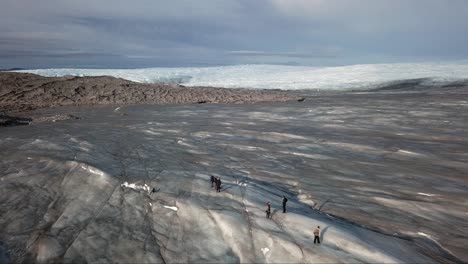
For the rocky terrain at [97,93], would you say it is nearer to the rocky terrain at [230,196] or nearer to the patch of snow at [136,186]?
the rocky terrain at [230,196]

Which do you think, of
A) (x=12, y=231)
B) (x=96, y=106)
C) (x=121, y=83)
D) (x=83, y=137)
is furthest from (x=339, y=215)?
(x=121, y=83)

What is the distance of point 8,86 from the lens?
184 ft

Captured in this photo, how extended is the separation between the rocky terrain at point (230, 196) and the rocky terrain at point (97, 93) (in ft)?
87.1

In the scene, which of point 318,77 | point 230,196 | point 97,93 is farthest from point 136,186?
point 318,77

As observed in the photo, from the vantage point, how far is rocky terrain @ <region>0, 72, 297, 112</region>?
180 feet

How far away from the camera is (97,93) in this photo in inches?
2349

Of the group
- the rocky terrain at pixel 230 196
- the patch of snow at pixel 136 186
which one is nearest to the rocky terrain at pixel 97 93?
the rocky terrain at pixel 230 196

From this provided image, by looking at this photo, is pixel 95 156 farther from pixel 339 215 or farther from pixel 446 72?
pixel 446 72

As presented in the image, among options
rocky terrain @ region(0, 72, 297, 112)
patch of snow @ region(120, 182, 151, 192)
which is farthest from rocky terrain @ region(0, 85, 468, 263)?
rocky terrain @ region(0, 72, 297, 112)

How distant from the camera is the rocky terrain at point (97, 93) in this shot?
54.9m

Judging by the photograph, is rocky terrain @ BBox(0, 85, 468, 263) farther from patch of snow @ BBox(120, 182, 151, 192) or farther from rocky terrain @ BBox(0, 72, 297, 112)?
rocky terrain @ BBox(0, 72, 297, 112)

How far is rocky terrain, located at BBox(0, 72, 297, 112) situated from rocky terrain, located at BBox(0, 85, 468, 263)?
87.1 ft

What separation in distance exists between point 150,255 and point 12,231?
5.17 metres

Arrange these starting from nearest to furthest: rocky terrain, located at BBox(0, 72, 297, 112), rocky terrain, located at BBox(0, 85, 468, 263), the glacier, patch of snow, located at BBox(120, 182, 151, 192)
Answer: rocky terrain, located at BBox(0, 85, 468, 263) < patch of snow, located at BBox(120, 182, 151, 192) < rocky terrain, located at BBox(0, 72, 297, 112) < the glacier
